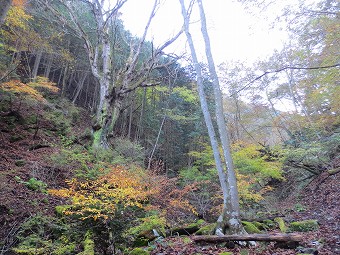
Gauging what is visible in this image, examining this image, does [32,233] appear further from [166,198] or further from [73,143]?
[73,143]

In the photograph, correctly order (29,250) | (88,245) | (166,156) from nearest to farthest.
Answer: (29,250) → (88,245) → (166,156)

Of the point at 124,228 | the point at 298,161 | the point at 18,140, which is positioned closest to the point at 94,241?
the point at 124,228

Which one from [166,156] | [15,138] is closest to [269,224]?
[15,138]

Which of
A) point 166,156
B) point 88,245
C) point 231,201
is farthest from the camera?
point 166,156

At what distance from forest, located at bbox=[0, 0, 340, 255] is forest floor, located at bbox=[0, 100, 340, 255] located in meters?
0.05

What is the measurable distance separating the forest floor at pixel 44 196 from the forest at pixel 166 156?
0.05m

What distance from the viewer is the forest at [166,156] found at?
5105 mm

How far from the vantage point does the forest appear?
201 inches

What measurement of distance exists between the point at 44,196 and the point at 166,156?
13.2 metres

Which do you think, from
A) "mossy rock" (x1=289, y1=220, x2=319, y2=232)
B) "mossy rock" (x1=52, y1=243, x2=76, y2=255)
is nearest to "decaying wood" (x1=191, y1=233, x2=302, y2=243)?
"mossy rock" (x1=289, y1=220, x2=319, y2=232)

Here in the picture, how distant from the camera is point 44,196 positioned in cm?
685

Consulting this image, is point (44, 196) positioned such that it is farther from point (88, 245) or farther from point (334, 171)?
point (334, 171)

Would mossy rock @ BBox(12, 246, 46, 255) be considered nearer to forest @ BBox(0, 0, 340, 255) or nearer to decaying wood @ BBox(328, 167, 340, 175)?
forest @ BBox(0, 0, 340, 255)

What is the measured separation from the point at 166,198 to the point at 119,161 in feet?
10.1
